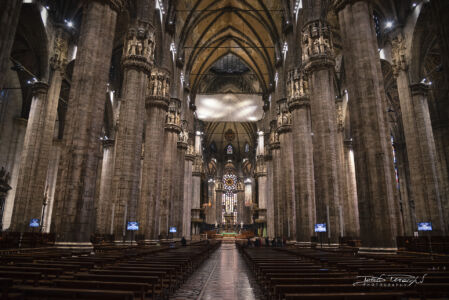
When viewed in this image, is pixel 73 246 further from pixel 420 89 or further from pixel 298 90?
pixel 420 89

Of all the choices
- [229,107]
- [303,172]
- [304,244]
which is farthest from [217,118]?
[304,244]

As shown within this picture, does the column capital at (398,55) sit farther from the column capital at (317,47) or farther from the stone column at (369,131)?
the stone column at (369,131)

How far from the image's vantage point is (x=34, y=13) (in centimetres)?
1706

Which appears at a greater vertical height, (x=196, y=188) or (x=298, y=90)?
(x=298, y=90)

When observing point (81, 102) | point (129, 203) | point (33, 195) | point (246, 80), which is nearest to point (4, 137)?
point (33, 195)

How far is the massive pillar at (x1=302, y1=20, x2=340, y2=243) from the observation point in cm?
1514

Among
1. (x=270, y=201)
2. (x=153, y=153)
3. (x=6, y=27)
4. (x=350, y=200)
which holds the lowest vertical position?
(x=350, y=200)

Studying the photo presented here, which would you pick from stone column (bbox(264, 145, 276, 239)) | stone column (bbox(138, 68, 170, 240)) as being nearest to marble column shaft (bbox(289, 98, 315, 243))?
stone column (bbox(138, 68, 170, 240))

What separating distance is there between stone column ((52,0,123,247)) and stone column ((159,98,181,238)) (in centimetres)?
1282

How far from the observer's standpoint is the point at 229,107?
116ft

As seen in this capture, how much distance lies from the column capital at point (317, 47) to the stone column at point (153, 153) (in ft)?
35.0

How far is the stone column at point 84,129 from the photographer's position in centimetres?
1024

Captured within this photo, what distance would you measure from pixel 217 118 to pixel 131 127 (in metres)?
20.6
